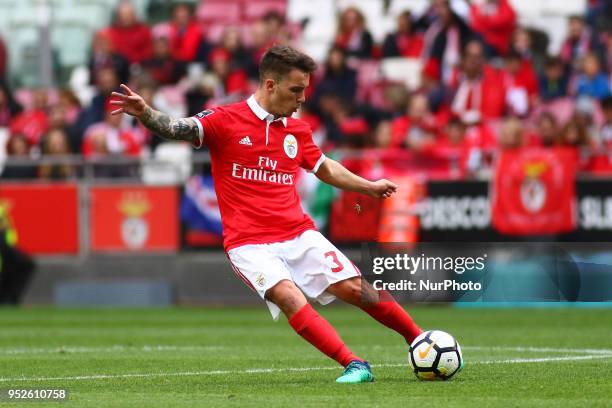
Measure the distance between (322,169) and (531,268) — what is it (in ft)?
6.14

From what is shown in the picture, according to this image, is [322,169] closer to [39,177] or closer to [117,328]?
[117,328]

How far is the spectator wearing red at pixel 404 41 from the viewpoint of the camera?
21.9 metres

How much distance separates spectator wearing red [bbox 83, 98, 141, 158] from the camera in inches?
826

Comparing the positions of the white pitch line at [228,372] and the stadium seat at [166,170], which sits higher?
the white pitch line at [228,372]

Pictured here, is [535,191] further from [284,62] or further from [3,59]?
[3,59]

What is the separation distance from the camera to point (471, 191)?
1862cm

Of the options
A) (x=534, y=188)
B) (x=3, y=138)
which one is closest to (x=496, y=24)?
(x=534, y=188)

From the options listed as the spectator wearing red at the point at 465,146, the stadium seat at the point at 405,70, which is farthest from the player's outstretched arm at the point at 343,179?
the stadium seat at the point at 405,70

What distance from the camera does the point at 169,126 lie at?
8570 millimetres

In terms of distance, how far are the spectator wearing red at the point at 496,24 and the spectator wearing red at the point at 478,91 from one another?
1136mm

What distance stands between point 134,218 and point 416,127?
4.21 meters

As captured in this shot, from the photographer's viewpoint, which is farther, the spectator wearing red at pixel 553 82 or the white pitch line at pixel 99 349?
the spectator wearing red at pixel 553 82

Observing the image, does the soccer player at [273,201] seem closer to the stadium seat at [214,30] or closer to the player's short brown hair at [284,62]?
the player's short brown hair at [284,62]

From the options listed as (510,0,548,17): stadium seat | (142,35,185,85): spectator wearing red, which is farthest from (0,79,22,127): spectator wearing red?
(510,0,548,17): stadium seat
